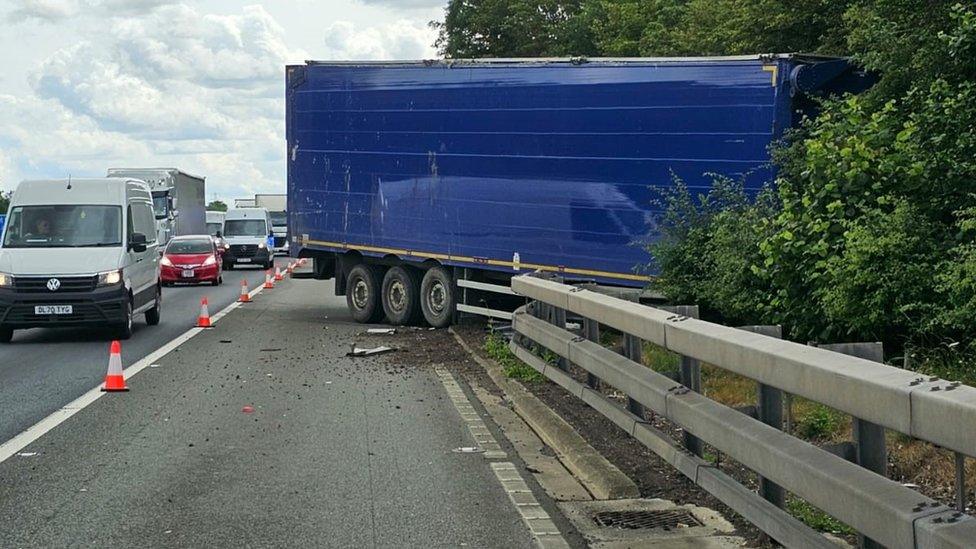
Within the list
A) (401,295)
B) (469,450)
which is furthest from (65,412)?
(401,295)

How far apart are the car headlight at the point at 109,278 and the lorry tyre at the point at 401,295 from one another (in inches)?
187

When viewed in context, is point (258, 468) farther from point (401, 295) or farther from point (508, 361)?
point (401, 295)

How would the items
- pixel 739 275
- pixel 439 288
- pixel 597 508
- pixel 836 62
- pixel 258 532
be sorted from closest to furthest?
pixel 258 532
pixel 597 508
pixel 739 275
pixel 836 62
pixel 439 288

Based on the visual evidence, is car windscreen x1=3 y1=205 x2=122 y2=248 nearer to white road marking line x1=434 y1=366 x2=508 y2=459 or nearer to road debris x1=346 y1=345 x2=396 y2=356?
road debris x1=346 y1=345 x2=396 y2=356

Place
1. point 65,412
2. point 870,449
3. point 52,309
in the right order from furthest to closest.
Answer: point 52,309, point 65,412, point 870,449

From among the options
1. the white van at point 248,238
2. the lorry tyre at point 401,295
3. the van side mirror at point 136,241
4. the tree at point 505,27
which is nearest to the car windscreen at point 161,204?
the white van at point 248,238

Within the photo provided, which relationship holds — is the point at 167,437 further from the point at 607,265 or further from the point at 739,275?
the point at 607,265

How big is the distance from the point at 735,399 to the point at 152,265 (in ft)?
46.9

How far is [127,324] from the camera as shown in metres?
20.9

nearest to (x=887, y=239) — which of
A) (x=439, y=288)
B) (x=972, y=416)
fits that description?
(x=972, y=416)

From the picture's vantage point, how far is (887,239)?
1145 cm

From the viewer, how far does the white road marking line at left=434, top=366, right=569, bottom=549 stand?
7.16 meters

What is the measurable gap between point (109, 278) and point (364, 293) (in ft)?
16.9

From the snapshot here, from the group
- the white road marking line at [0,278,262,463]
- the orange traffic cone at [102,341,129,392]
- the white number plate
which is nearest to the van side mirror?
the white number plate
